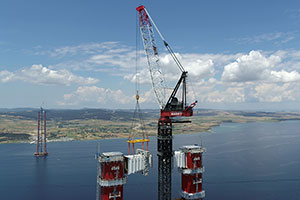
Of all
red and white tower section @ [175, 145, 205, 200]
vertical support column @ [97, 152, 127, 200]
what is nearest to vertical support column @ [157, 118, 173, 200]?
red and white tower section @ [175, 145, 205, 200]

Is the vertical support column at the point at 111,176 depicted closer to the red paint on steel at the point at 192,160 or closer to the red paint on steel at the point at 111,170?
the red paint on steel at the point at 111,170

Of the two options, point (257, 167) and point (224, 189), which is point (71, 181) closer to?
point (224, 189)

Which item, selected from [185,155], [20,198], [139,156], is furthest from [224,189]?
[20,198]

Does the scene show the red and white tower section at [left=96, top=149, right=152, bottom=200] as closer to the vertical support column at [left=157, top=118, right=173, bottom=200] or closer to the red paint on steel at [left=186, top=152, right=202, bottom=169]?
the vertical support column at [left=157, top=118, right=173, bottom=200]

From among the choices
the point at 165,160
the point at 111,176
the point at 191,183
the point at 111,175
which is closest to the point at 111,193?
the point at 111,176

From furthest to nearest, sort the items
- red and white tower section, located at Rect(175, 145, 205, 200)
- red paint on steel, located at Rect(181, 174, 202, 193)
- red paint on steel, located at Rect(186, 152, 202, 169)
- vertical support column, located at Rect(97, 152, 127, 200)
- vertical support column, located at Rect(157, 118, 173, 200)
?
red paint on steel, located at Rect(186, 152, 202, 169) < red paint on steel, located at Rect(181, 174, 202, 193) < red and white tower section, located at Rect(175, 145, 205, 200) < vertical support column, located at Rect(157, 118, 173, 200) < vertical support column, located at Rect(97, 152, 127, 200)
